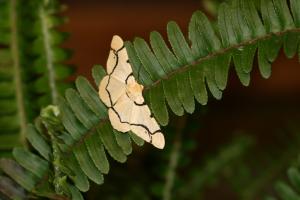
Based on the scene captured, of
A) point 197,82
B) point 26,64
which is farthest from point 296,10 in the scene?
point 26,64

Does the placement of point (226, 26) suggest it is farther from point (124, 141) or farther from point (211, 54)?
point (124, 141)

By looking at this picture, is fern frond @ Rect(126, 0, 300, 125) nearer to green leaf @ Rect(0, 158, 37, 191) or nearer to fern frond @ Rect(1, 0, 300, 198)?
fern frond @ Rect(1, 0, 300, 198)

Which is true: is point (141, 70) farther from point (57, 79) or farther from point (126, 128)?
point (57, 79)

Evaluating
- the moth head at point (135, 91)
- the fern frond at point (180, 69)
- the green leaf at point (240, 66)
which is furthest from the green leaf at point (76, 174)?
the green leaf at point (240, 66)

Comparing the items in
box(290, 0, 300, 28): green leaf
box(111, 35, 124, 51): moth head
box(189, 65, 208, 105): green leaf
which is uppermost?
box(111, 35, 124, 51): moth head

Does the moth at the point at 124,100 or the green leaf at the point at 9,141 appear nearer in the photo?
the moth at the point at 124,100

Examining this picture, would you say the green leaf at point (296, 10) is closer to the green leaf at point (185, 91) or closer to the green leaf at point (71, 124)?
the green leaf at point (185, 91)

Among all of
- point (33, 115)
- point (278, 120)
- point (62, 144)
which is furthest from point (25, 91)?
point (278, 120)

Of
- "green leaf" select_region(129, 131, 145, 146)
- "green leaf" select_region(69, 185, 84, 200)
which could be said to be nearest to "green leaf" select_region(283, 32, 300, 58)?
"green leaf" select_region(129, 131, 145, 146)
